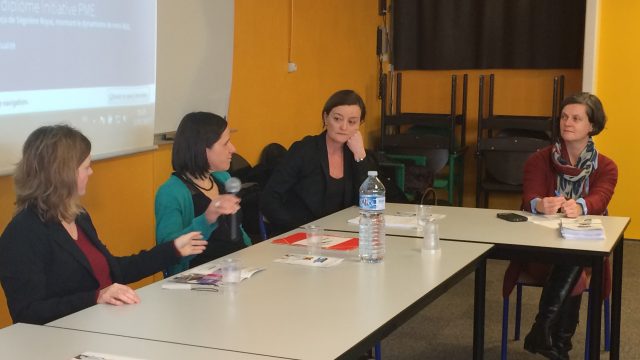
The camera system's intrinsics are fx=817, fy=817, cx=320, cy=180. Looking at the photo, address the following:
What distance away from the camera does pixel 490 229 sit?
3.45 metres

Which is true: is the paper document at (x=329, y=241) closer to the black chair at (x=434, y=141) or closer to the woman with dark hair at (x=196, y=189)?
the woman with dark hair at (x=196, y=189)

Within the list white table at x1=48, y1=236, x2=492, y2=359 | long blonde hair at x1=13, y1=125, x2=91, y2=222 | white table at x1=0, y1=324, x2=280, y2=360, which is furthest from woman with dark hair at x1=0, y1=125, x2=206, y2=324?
white table at x1=0, y1=324, x2=280, y2=360

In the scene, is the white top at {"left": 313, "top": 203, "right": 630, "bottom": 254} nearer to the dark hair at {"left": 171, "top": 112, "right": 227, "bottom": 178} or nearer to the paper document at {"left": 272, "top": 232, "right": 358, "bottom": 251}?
the paper document at {"left": 272, "top": 232, "right": 358, "bottom": 251}

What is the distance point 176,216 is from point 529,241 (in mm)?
1380

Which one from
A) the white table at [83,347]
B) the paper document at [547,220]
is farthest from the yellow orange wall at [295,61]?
the white table at [83,347]

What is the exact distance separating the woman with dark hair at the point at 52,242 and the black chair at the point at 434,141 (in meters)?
4.21

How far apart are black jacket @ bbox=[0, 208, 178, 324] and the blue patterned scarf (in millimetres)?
2240

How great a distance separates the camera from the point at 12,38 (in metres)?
3.37

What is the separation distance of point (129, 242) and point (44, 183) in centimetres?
204

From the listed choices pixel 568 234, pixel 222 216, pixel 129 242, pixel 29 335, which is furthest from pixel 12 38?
pixel 568 234

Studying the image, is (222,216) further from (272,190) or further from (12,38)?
(12,38)

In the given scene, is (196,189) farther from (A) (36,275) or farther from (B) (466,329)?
(B) (466,329)

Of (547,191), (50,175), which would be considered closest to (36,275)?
(50,175)

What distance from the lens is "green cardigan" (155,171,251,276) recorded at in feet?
10.3
